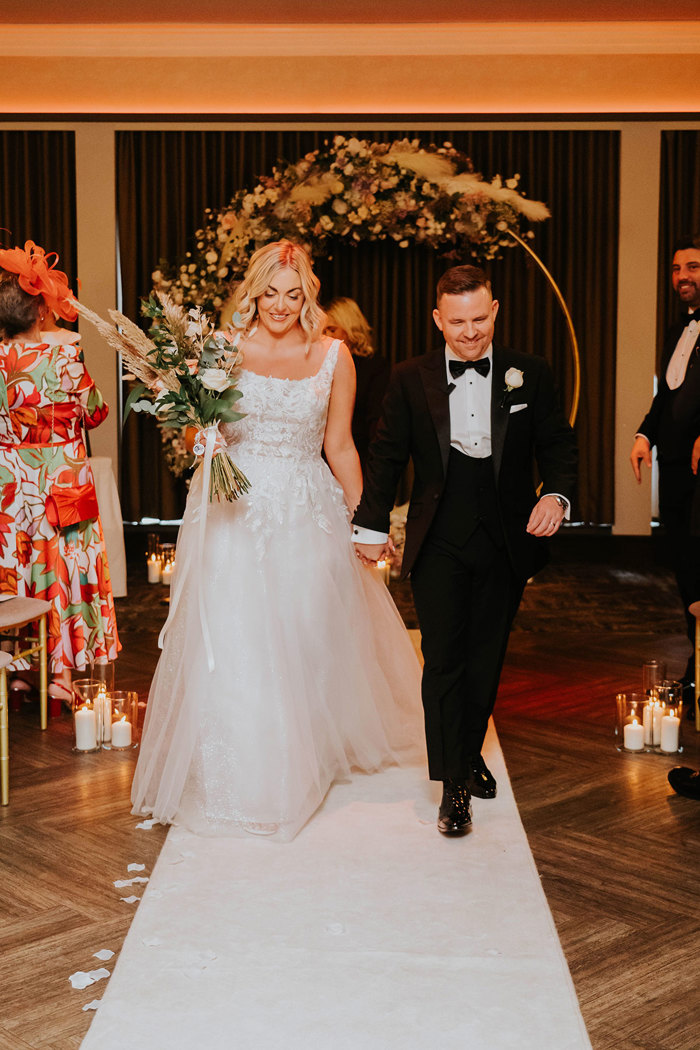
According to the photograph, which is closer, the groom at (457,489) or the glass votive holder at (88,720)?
the groom at (457,489)

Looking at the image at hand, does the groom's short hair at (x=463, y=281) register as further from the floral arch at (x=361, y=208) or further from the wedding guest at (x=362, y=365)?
the floral arch at (x=361, y=208)

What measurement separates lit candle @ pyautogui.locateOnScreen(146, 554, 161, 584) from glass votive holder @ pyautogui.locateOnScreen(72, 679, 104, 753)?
360 cm

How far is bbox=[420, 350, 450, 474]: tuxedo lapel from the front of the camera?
3.65m

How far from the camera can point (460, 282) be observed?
3.43 metres

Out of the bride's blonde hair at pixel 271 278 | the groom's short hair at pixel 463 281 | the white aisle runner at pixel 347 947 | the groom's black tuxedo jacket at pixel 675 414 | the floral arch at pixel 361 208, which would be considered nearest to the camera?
the white aisle runner at pixel 347 947

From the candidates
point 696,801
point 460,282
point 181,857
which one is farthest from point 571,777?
point 460,282

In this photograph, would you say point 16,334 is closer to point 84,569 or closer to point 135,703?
point 84,569

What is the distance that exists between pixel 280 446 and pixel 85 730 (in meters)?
1.44

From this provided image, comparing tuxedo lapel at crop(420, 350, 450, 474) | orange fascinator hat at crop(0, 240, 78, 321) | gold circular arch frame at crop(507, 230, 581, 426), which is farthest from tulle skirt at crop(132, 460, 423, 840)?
gold circular arch frame at crop(507, 230, 581, 426)

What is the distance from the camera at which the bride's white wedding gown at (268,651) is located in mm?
3752

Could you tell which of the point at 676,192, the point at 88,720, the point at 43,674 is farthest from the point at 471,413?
the point at 676,192

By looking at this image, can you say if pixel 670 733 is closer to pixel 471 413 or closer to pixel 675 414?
pixel 675 414

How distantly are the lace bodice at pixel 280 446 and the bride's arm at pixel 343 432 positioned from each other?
42 millimetres

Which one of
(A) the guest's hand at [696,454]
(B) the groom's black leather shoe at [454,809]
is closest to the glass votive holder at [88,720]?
(B) the groom's black leather shoe at [454,809]
